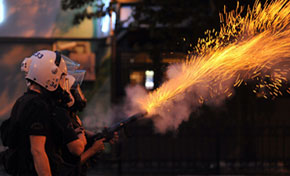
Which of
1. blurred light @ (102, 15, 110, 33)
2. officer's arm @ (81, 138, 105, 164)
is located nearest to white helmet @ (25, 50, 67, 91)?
officer's arm @ (81, 138, 105, 164)

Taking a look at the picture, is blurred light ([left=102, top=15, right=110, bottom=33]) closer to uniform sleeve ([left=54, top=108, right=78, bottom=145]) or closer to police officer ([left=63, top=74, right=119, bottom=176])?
police officer ([left=63, top=74, right=119, bottom=176])

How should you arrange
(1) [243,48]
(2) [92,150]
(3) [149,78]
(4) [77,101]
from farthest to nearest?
(3) [149,78] < (1) [243,48] < (4) [77,101] < (2) [92,150]

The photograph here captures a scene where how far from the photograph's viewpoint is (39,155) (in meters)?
2.88

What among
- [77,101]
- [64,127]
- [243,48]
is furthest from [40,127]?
[243,48]

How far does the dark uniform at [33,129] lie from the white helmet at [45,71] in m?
0.10

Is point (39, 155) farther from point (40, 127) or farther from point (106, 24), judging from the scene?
point (106, 24)

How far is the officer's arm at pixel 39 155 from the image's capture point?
2875 millimetres

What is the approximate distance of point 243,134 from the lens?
34.8 ft

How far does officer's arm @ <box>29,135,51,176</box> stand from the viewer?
2.88 metres

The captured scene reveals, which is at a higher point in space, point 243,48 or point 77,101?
point 243,48

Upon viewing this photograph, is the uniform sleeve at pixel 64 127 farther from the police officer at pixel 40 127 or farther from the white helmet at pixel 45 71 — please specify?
the white helmet at pixel 45 71

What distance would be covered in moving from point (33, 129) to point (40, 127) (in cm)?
5

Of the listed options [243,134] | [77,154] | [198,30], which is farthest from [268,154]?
[77,154]

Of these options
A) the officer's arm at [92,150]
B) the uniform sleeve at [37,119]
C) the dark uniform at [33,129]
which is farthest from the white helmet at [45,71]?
the officer's arm at [92,150]
